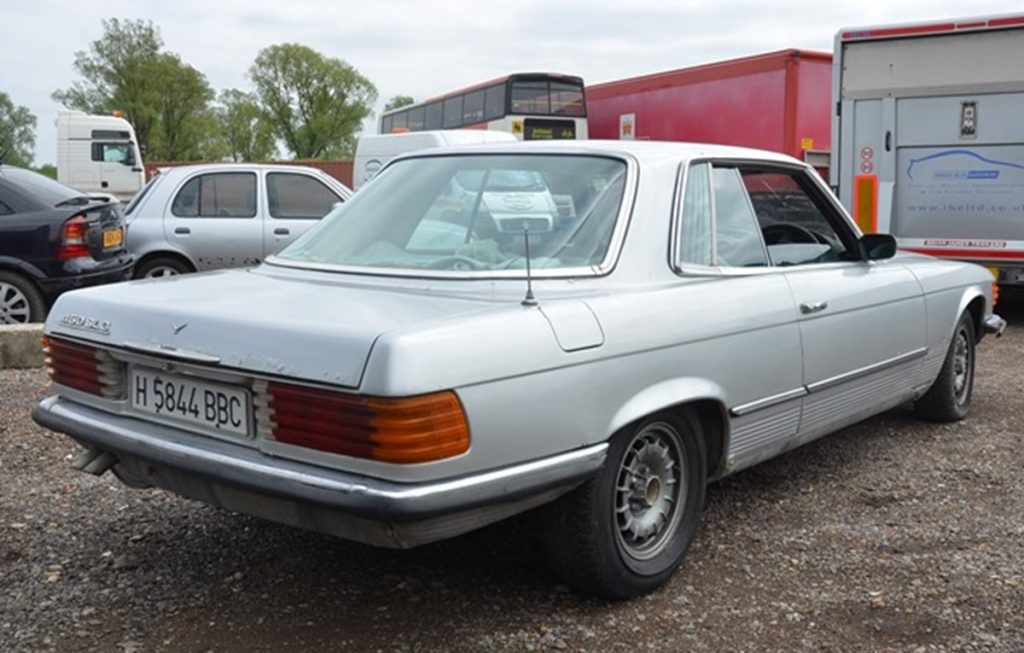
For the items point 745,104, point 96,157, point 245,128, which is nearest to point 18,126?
point 245,128

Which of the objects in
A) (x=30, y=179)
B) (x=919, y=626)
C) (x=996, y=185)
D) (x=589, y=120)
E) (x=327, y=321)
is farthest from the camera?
(x=589, y=120)

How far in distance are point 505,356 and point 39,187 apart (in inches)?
269

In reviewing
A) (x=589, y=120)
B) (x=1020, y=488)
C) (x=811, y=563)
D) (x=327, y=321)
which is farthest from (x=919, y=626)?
(x=589, y=120)

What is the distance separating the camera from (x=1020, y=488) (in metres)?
4.58

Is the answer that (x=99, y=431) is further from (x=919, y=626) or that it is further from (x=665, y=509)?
(x=919, y=626)

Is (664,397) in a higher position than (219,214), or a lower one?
lower

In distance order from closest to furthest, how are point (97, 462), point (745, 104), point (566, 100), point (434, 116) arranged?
point (97, 462) < point (745, 104) < point (566, 100) < point (434, 116)

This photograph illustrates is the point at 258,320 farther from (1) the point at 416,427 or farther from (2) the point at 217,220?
(2) the point at 217,220

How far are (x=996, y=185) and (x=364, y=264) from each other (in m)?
7.71

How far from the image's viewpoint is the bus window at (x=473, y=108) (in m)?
21.3

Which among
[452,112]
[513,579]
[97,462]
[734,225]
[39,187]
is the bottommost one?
[513,579]

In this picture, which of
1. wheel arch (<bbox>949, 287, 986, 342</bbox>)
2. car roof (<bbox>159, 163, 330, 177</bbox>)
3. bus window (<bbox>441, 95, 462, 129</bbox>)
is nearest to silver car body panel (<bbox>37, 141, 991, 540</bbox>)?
wheel arch (<bbox>949, 287, 986, 342</bbox>)

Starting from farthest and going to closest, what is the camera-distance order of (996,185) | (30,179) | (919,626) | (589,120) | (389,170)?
(589,120) < (996,185) < (30,179) < (389,170) < (919,626)

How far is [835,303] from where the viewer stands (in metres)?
4.27
